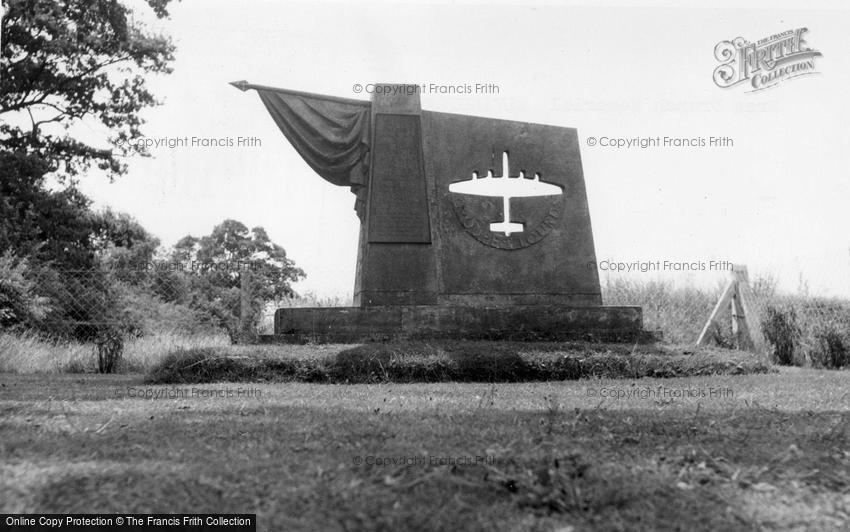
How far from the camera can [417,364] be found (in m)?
7.12

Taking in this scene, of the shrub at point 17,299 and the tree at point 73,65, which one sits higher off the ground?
the tree at point 73,65

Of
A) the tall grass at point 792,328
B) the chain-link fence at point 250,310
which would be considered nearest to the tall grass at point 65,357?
the chain-link fence at point 250,310

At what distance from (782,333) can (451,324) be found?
557cm

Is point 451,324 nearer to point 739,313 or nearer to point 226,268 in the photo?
point 739,313

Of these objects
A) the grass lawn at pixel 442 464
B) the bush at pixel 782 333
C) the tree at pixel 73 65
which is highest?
the tree at pixel 73 65

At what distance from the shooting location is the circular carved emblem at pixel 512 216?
966cm

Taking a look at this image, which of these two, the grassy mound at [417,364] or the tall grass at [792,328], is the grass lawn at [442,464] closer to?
the grassy mound at [417,364]

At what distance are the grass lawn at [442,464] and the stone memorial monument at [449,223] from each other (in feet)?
14.4

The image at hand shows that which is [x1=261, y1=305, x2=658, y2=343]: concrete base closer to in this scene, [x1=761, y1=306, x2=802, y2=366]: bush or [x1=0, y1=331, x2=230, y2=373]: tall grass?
[x1=0, y1=331, x2=230, y2=373]: tall grass

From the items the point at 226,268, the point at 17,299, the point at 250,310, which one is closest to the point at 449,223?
the point at 250,310

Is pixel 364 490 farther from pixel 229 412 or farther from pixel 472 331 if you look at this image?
pixel 472 331

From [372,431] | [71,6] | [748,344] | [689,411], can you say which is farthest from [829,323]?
[71,6]

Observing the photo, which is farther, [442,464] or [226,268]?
[226,268]

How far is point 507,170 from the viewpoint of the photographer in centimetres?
997
